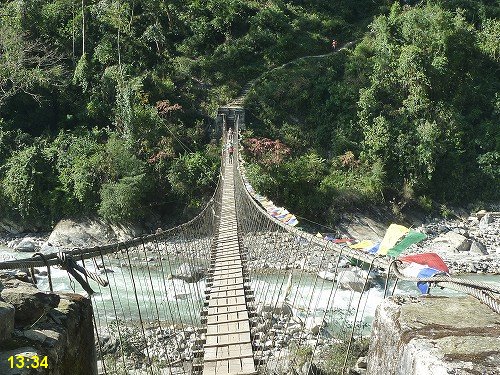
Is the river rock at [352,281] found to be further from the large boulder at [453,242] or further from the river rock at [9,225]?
the river rock at [9,225]

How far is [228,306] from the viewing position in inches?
134

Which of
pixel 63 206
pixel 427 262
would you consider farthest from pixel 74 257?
pixel 63 206

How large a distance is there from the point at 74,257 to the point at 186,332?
3.63 meters

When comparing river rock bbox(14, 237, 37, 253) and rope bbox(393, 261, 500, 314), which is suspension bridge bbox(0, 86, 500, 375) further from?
river rock bbox(14, 237, 37, 253)

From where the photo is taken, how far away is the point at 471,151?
12.4 meters

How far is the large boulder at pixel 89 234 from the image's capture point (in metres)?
10.6

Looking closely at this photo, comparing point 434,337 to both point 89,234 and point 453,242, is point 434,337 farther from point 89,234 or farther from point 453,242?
point 89,234

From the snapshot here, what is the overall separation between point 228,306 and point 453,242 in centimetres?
798

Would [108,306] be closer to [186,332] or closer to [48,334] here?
[186,332]

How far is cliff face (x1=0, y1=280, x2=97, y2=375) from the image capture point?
40.2 inches

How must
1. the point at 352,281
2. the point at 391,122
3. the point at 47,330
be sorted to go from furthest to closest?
the point at 391,122
the point at 352,281
the point at 47,330

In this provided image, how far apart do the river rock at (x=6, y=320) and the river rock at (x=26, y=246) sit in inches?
393

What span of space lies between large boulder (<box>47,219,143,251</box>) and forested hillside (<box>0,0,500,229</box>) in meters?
0.34

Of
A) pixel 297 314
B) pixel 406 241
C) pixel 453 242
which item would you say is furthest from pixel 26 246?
pixel 406 241
